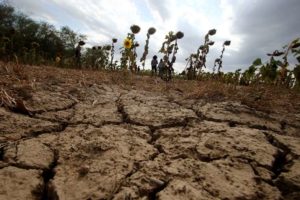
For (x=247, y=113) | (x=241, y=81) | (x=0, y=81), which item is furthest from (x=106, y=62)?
(x=247, y=113)

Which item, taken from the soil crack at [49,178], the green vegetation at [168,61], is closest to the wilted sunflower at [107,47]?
the green vegetation at [168,61]

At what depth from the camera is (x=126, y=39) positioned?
7.13m

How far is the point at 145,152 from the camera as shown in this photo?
2.46 meters

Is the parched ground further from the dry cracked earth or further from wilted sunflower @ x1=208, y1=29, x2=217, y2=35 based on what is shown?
wilted sunflower @ x1=208, y1=29, x2=217, y2=35

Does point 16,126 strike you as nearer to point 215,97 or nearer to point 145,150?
point 145,150

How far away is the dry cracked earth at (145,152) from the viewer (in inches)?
78.4

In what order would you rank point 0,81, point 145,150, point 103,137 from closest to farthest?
point 145,150 < point 103,137 < point 0,81

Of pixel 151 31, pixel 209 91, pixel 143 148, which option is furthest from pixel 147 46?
pixel 143 148

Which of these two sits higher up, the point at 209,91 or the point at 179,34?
the point at 179,34

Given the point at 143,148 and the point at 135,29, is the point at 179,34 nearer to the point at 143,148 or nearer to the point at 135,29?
the point at 135,29

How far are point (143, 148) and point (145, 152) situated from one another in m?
0.07

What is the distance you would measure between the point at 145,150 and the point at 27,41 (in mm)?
21199

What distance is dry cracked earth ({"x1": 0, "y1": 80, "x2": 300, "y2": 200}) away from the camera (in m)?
1.99

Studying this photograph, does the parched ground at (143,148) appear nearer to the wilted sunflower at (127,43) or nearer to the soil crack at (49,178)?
the soil crack at (49,178)
